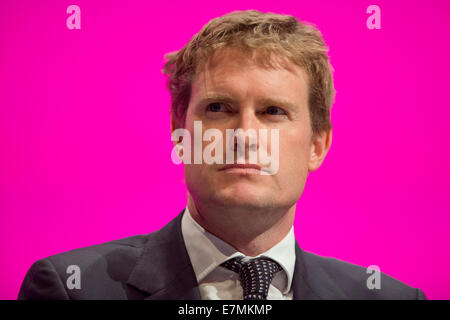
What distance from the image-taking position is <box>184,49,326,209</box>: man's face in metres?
2.23

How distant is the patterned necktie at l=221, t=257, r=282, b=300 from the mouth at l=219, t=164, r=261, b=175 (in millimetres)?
355

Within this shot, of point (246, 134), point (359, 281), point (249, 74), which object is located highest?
point (249, 74)

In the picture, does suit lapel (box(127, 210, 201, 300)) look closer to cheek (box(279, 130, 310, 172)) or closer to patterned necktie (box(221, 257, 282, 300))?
patterned necktie (box(221, 257, 282, 300))

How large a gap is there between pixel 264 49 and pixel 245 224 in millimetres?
677

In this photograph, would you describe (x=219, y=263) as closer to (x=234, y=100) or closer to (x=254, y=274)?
(x=254, y=274)

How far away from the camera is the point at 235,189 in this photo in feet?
7.28

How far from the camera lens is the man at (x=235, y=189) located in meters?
2.25

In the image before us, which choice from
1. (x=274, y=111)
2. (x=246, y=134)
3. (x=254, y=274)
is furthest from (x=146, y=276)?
(x=274, y=111)

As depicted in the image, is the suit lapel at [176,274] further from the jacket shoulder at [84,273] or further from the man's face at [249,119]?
the man's face at [249,119]

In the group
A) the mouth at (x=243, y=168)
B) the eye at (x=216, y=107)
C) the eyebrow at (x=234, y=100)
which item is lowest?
the mouth at (x=243, y=168)

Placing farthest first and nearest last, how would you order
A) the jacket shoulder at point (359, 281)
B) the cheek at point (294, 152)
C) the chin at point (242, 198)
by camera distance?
the jacket shoulder at point (359, 281)
the cheek at point (294, 152)
the chin at point (242, 198)

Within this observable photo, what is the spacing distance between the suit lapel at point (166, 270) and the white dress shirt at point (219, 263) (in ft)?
0.12

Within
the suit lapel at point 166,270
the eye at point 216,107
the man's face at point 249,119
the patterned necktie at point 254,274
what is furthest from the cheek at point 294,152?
the suit lapel at point 166,270
